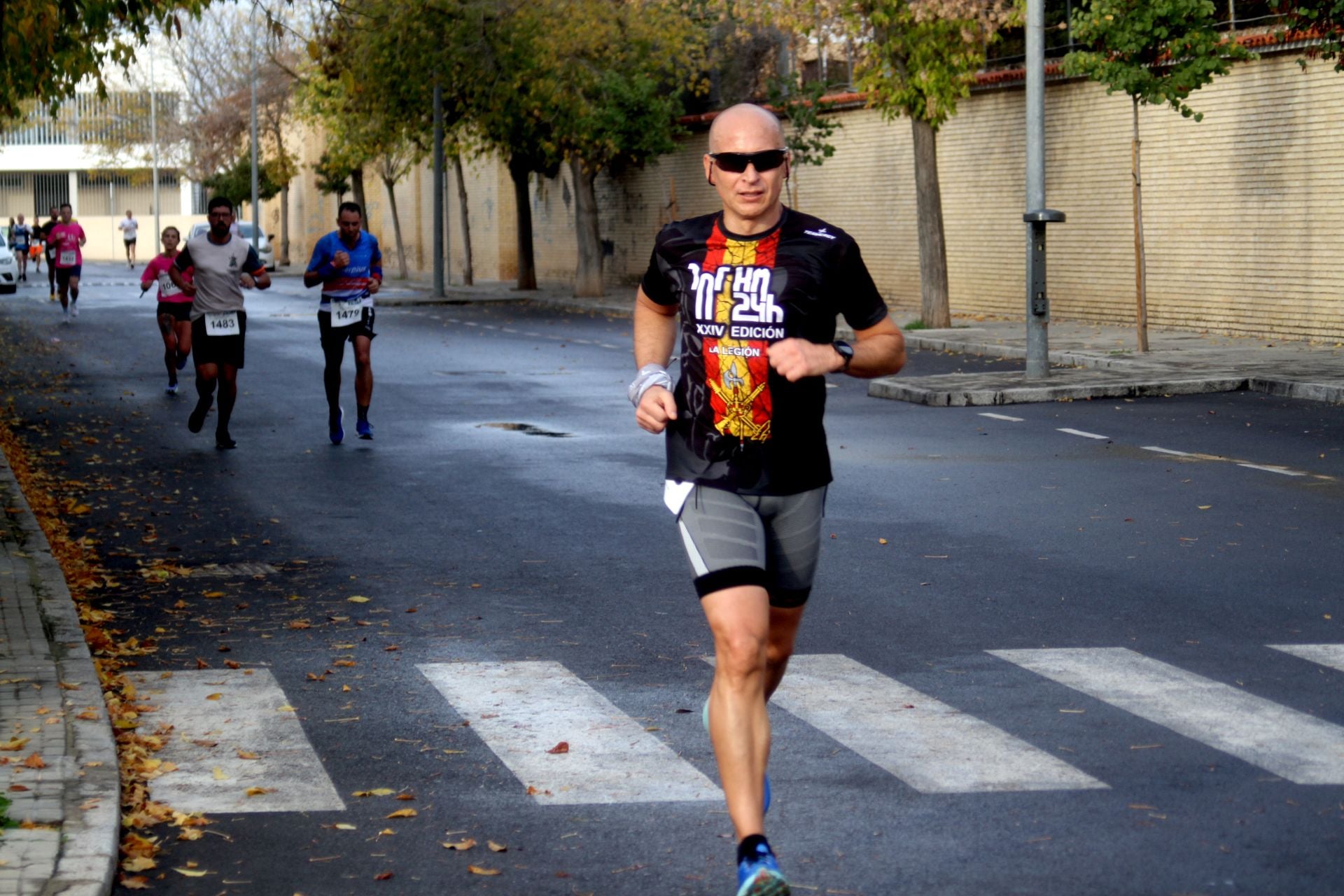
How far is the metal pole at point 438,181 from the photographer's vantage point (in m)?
41.4

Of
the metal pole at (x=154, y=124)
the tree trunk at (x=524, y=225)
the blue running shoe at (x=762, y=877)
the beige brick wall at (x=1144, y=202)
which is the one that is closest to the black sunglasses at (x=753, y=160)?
the blue running shoe at (x=762, y=877)

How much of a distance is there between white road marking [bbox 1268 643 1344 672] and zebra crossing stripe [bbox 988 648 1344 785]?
562 mm

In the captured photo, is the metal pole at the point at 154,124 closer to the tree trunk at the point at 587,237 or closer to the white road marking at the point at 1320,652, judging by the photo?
the tree trunk at the point at 587,237

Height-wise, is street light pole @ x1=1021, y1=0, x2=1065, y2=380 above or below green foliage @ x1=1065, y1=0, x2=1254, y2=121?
below

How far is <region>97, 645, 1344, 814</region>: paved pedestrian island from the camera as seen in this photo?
5.70 m

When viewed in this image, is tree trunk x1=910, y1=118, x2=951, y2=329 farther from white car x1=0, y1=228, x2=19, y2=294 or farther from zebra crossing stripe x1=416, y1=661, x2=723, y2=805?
white car x1=0, y1=228, x2=19, y2=294

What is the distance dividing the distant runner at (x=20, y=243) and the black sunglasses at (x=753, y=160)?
2166 inches

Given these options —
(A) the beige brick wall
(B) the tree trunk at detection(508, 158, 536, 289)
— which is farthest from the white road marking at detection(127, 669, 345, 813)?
(B) the tree trunk at detection(508, 158, 536, 289)

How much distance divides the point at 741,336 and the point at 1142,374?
15.0 m

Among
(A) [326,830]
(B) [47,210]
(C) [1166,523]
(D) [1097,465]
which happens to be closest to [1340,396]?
(D) [1097,465]

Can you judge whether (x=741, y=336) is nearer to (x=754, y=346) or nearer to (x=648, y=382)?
(x=754, y=346)

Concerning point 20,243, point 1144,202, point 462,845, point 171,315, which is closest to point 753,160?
point 462,845

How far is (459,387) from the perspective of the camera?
2033 cm

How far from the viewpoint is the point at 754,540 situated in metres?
4.91
